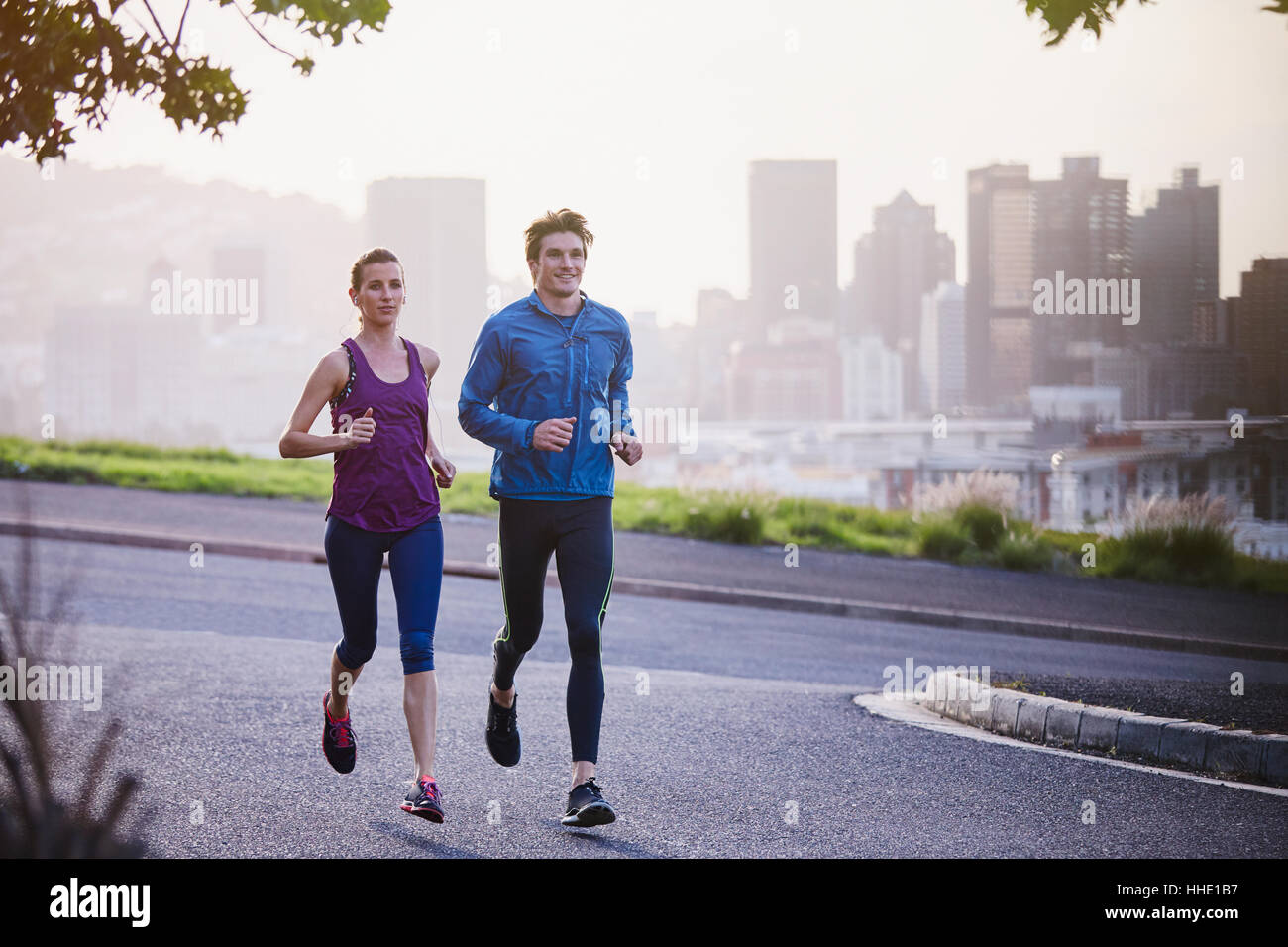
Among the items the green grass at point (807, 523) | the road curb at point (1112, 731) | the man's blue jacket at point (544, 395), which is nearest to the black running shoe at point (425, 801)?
the man's blue jacket at point (544, 395)

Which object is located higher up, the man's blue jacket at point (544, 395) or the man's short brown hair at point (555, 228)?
the man's short brown hair at point (555, 228)

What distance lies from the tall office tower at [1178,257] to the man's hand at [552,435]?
44.0ft

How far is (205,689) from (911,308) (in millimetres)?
180611

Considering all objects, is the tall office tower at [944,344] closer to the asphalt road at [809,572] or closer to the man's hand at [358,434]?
the asphalt road at [809,572]

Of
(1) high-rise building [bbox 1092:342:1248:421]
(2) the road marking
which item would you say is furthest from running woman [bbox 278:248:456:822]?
(1) high-rise building [bbox 1092:342:1248:421]

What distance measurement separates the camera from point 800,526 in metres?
17.5

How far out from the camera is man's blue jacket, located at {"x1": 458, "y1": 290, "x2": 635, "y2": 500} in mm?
4895

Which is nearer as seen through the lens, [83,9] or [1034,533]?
[83,9]

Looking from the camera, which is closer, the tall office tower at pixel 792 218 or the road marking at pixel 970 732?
the road marking at pixel 970 732

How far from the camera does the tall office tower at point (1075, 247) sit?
80250 mm

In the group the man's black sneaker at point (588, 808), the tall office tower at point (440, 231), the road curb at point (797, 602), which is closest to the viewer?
the man's black sneaker at point (588, 808)

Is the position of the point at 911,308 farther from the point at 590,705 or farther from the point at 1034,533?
the point at 590,705
